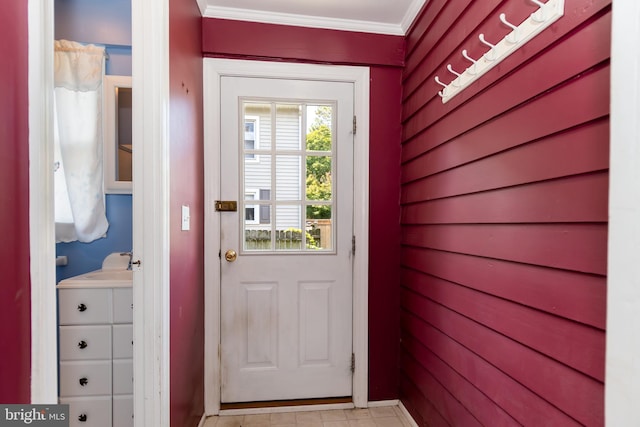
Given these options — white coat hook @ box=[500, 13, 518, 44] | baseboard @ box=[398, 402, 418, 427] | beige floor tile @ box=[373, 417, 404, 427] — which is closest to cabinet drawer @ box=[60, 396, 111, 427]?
beige floor tile @ box=[373, 417, 404, 427]

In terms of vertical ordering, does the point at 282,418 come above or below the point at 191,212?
below

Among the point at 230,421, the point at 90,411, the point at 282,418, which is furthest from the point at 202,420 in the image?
the point at 90,411

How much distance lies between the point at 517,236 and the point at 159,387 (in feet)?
4.73

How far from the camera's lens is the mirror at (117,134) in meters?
1.94

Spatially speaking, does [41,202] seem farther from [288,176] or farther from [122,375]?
[288,176]

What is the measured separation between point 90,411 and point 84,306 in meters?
0.50

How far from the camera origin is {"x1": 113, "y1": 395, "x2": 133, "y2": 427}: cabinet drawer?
5.15ft

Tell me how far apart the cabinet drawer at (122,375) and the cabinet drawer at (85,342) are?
0.06 m

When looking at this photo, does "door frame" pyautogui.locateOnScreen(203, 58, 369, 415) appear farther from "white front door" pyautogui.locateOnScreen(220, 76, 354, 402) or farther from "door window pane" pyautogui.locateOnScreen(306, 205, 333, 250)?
"door window pane" pyautogui.locateOnScreen(306, 205, 333, 250)

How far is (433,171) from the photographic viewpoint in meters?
1.66

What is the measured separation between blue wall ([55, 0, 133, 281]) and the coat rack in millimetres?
1863

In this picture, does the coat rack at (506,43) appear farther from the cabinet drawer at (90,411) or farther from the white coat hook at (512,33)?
the cabinet drawer at (90,411)

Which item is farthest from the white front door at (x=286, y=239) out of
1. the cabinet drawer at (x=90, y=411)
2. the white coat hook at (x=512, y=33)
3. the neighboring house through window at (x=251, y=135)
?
the white coat hook at (x=512, y=33)

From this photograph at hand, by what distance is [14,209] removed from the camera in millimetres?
633
